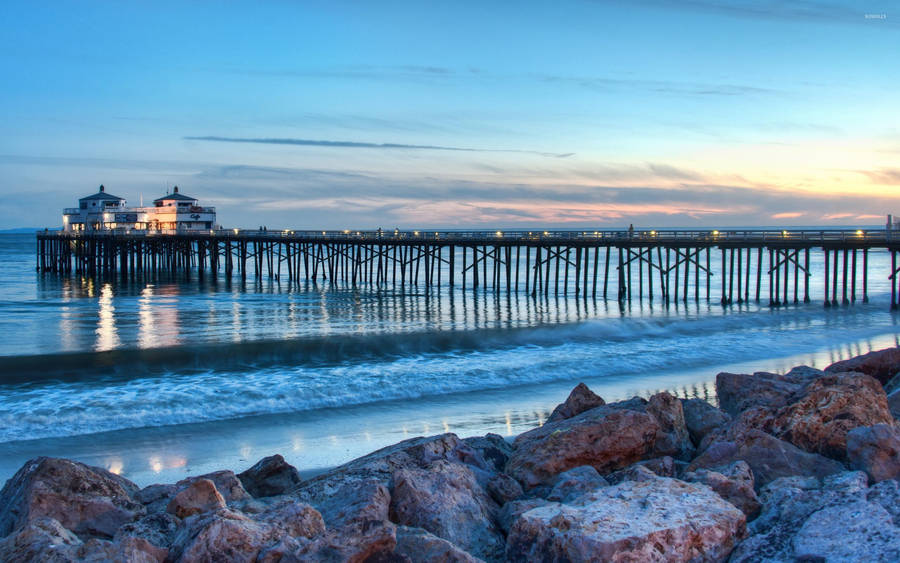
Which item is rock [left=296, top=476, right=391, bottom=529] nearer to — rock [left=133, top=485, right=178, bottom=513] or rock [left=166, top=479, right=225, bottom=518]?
rock [left=166, top=479, right=225, bottom=518]

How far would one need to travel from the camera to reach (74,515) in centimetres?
584

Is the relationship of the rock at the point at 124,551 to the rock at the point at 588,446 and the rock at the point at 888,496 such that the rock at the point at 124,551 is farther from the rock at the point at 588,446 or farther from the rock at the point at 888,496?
the rock at the point at 888,496

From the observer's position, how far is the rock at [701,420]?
27.4 feet

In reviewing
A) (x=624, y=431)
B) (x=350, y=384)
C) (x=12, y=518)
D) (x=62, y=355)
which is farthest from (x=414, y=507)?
(x=62, y=355)

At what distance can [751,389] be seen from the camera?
9547mm

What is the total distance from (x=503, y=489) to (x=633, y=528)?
1878mm

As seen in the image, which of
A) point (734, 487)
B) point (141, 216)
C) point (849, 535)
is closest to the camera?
point (849, 535)

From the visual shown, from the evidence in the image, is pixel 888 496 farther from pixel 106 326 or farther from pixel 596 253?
pixel 596 253

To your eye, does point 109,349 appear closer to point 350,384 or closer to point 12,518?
point 350,384

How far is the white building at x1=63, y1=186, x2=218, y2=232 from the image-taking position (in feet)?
197

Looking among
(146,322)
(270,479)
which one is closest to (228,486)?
(270,479)

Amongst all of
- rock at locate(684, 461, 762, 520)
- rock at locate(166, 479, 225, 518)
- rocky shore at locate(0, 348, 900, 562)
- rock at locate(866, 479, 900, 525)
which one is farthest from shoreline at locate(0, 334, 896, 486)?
rock at locate(866, 479, 900, 525)

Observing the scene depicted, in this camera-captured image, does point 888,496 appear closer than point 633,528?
No

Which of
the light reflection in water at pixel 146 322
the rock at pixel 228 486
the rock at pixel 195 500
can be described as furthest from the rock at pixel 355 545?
the light reflection in water at pixel 146 322
